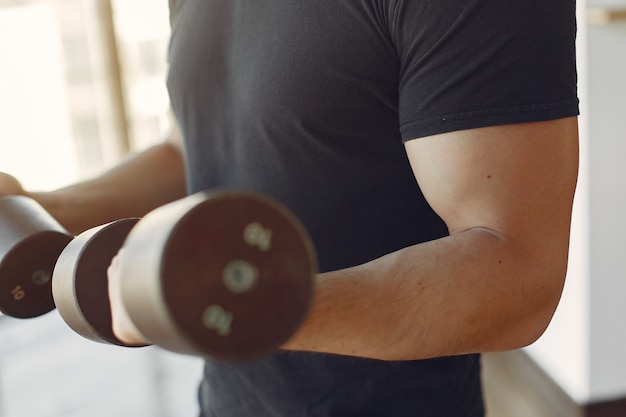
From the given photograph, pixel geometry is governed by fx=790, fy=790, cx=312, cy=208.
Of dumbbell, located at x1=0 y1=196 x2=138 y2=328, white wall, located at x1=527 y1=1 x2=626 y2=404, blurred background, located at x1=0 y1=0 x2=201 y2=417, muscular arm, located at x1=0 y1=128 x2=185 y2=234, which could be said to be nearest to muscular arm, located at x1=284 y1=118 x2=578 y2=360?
dumbbell, located at x1=0 y1=196 x2=138 y2=328

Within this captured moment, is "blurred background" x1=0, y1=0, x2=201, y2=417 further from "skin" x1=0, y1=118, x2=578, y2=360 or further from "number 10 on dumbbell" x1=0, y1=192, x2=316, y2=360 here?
"number 10 on dumbbell" x1=0, y1=192, x2=316, y2=360

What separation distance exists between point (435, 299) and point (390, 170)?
0.72 feet

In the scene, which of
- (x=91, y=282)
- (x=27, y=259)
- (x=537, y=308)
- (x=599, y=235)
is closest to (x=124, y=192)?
(x=27, y=259)

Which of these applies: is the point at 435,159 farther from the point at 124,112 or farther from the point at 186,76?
the point at 124,112

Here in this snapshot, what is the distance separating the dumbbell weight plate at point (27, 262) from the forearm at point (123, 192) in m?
0.19

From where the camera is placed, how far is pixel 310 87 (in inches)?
Result: 29.7

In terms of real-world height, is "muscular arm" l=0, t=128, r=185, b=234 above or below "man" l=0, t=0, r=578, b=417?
below

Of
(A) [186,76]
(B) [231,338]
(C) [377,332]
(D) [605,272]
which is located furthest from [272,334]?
(D) [605,272]

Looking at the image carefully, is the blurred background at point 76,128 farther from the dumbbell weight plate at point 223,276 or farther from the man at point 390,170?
the dumbbell weight plate at point 223,276

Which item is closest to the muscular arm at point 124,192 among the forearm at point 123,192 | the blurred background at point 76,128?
the forearm at point 123,192

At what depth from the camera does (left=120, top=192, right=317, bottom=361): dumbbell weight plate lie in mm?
404

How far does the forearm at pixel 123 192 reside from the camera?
3.16ft

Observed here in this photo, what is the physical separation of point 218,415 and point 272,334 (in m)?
0.57

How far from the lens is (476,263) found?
0.61 m
